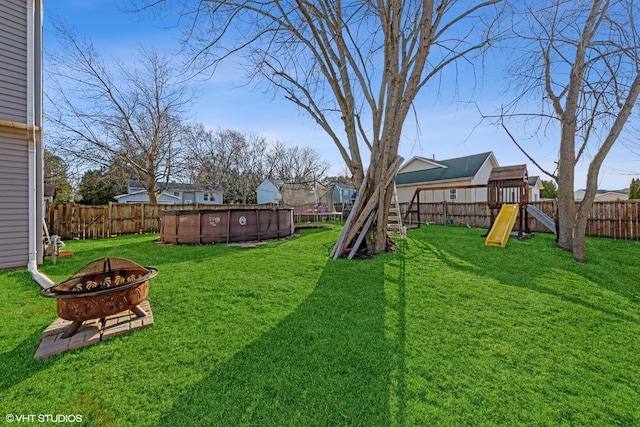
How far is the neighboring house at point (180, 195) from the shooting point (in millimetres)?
30281

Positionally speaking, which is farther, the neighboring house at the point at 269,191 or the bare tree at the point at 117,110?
the neighboring house at the point at 269,191

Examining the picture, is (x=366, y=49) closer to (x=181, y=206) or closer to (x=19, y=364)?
(x=19, y=364)

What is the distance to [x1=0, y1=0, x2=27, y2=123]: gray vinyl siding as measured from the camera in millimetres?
5414

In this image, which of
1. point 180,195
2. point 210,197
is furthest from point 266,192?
point 180,195

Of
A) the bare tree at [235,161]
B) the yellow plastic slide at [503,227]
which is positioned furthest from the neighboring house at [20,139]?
the bare tree at [235,161]

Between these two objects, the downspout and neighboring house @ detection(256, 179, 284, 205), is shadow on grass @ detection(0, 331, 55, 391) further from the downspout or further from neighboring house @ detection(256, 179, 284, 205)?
neighboring house @ detection(256, 179, 284, 205)

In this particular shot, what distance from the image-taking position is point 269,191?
31609mm

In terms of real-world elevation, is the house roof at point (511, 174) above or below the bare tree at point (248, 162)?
below

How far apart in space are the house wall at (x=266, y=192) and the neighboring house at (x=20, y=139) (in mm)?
24022

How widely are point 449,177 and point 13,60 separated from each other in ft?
66.3

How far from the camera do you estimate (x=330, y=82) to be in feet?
21.9

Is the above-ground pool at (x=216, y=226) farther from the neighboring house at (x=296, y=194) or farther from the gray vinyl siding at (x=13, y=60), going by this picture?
the neighboring house at (x=296, y=194)

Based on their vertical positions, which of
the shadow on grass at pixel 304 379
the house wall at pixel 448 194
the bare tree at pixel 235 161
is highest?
the bare tree at pixel 235 161

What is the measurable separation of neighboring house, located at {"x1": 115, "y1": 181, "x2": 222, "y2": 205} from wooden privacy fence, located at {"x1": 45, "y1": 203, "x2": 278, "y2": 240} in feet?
58.7
